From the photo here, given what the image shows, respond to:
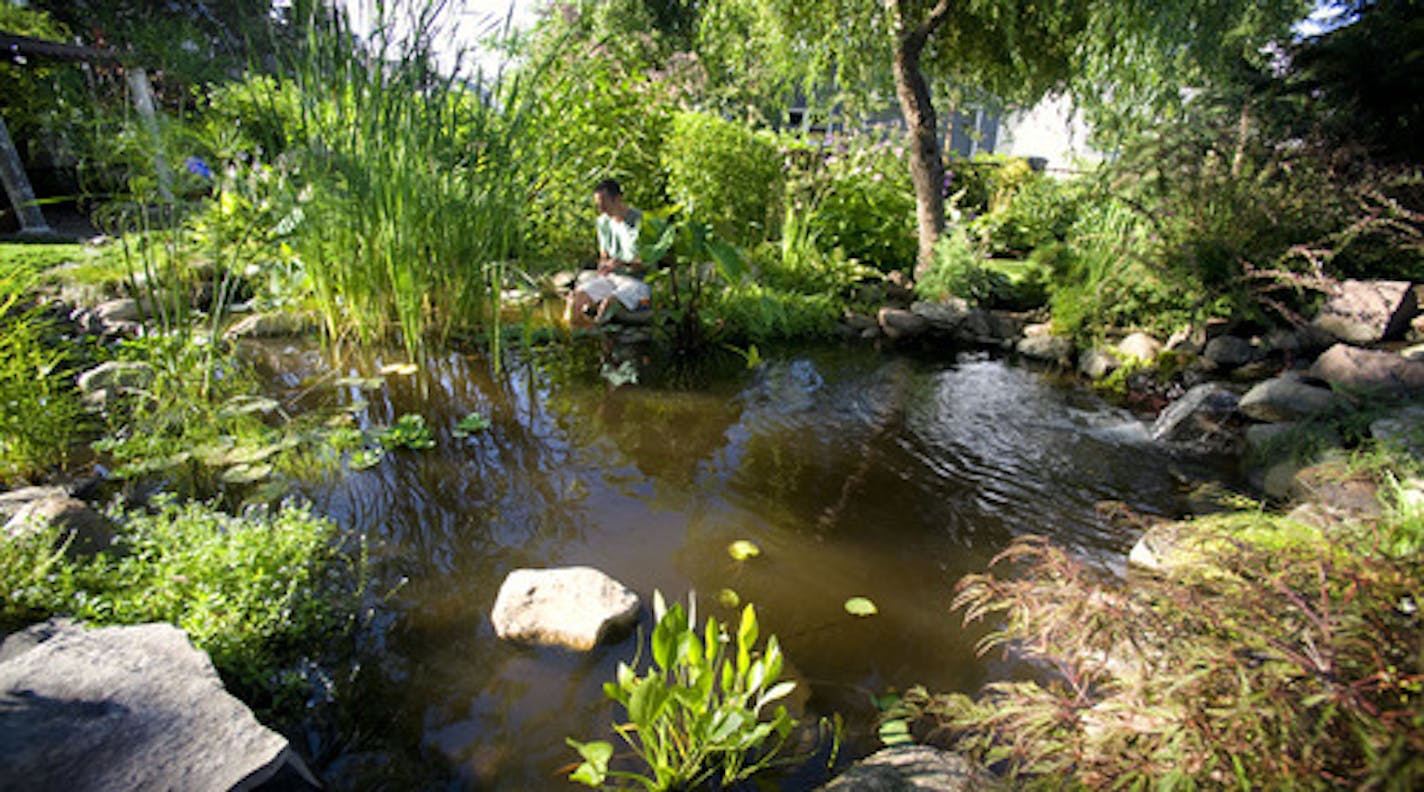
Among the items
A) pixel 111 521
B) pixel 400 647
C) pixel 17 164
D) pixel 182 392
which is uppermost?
pixel 17 164

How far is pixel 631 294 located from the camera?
5785 mm

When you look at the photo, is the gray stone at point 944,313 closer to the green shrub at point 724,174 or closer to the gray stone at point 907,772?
the green shrub at point 724,174

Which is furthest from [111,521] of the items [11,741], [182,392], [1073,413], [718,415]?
[1073,413]

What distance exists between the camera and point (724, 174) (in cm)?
743

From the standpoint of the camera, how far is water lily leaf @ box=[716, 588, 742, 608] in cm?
258

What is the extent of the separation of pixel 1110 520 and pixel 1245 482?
1256 millimetres

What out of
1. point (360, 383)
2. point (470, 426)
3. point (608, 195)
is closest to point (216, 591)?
point (470, 426)

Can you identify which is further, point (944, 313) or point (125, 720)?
point (944, 313)

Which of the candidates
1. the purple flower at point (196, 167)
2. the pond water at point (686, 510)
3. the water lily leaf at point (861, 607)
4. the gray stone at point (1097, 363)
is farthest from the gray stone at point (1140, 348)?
the purple flower at point (196, 167)

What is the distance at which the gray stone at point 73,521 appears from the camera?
2.20 m

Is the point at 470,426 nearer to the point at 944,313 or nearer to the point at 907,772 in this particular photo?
the point at 907,772

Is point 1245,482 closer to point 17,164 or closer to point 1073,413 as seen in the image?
point 1073,413

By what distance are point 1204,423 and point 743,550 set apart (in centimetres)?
342

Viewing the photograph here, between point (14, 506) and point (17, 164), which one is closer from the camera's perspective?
point (14, 506)
